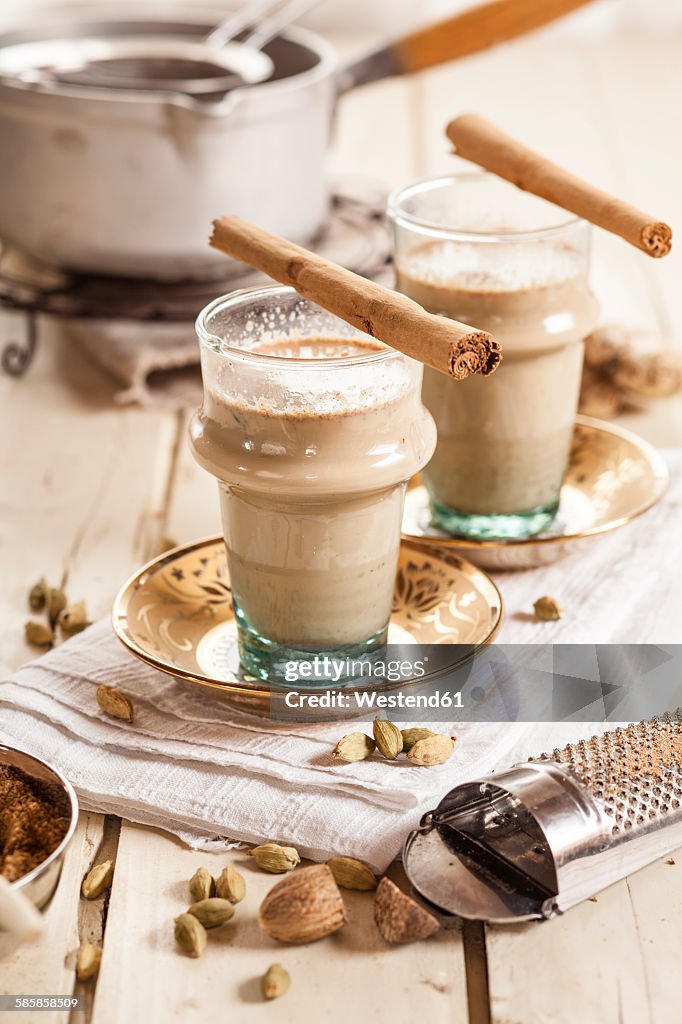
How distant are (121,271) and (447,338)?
994 millimetres

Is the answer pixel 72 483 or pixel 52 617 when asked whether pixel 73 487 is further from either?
pixel 52 617

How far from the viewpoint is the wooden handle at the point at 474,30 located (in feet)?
5.49

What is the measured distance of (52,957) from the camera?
34.2 inches

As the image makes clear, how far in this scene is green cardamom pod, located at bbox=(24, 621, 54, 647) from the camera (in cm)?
123

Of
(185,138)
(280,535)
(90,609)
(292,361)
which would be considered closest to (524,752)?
(280,535)

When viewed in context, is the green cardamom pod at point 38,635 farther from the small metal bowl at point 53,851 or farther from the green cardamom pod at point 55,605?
the small metal bowl at point 53,851

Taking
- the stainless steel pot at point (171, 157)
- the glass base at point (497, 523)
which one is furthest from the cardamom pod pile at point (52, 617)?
the stainless steel pot at point (171, 157)

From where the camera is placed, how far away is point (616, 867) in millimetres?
917

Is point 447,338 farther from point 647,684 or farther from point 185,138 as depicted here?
point 185,138

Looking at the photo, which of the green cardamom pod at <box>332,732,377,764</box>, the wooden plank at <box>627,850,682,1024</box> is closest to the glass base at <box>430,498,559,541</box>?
the green cardamom pod at <box>332,732,377,764</box>

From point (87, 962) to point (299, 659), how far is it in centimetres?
32

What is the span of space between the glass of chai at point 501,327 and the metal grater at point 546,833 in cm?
42

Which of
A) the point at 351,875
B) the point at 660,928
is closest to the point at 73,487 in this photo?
the point at 351,875

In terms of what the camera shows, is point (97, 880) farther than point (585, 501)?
No
